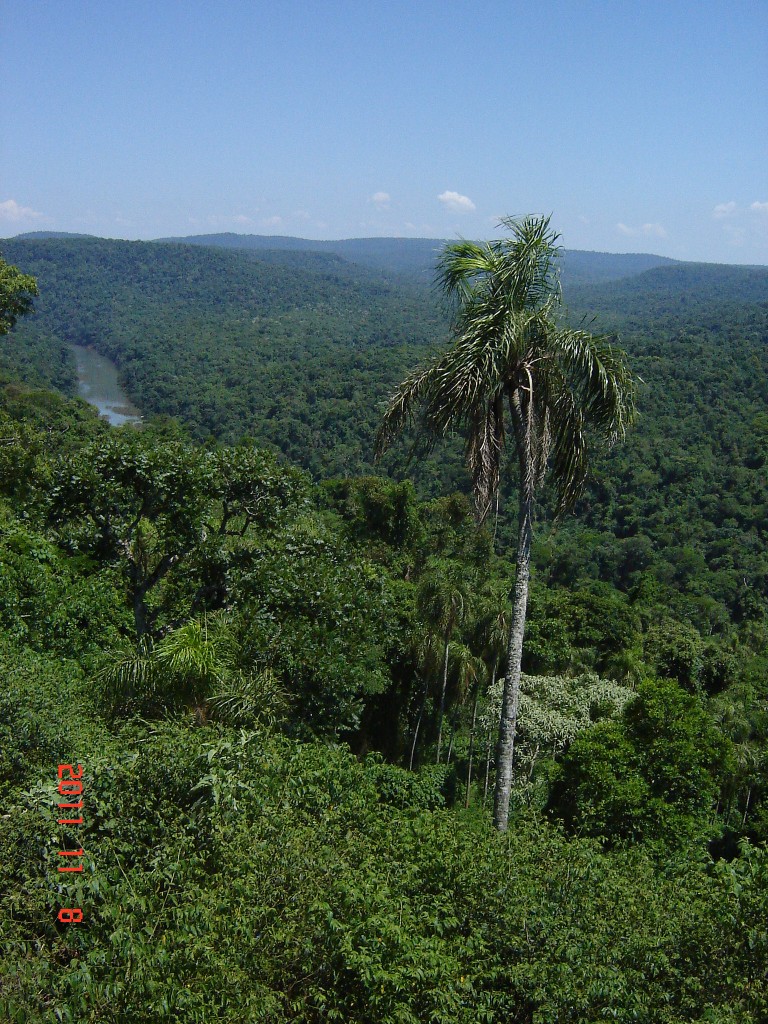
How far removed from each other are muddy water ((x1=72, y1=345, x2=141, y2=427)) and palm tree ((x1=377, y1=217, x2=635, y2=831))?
74074 millimetres

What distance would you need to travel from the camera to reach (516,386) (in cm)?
644

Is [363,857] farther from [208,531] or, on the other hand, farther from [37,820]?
[208,531]

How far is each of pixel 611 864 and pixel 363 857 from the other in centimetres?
163

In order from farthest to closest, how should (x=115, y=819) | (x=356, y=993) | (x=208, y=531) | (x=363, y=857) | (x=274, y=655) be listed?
1. (x=208, y=531)
2. (x=274, y=655)
3. (x=115, y=819)
4. (x=363, y=857)
5. (x=356, y=993)

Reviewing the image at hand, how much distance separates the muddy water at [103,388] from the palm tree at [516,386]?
7407 cm

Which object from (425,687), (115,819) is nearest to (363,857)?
(115,819)

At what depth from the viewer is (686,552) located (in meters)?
48.4
